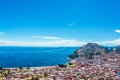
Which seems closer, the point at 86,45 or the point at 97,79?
the point at 97,79

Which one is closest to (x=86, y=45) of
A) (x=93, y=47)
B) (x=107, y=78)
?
(x=93, y=47)

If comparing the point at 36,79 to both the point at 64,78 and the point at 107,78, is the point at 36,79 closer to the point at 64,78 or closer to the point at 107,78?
the point at 64,78

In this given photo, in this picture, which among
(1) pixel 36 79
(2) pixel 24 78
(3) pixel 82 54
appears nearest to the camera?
(1) pixel 36 79

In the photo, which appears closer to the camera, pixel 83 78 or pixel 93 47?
pixel 83 78

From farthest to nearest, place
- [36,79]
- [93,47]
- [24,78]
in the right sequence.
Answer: [93,47], [24,78], [36,79]

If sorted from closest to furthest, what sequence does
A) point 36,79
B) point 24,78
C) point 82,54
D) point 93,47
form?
point 36,79
point 24,78
point 82,54
point 93,47

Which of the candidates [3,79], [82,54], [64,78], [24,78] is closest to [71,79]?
[64,78]

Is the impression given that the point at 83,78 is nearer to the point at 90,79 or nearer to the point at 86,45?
the point at 90,79

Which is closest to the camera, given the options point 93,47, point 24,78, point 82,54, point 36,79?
point 36,79

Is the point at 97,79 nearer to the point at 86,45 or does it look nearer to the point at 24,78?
the point at 24,78
